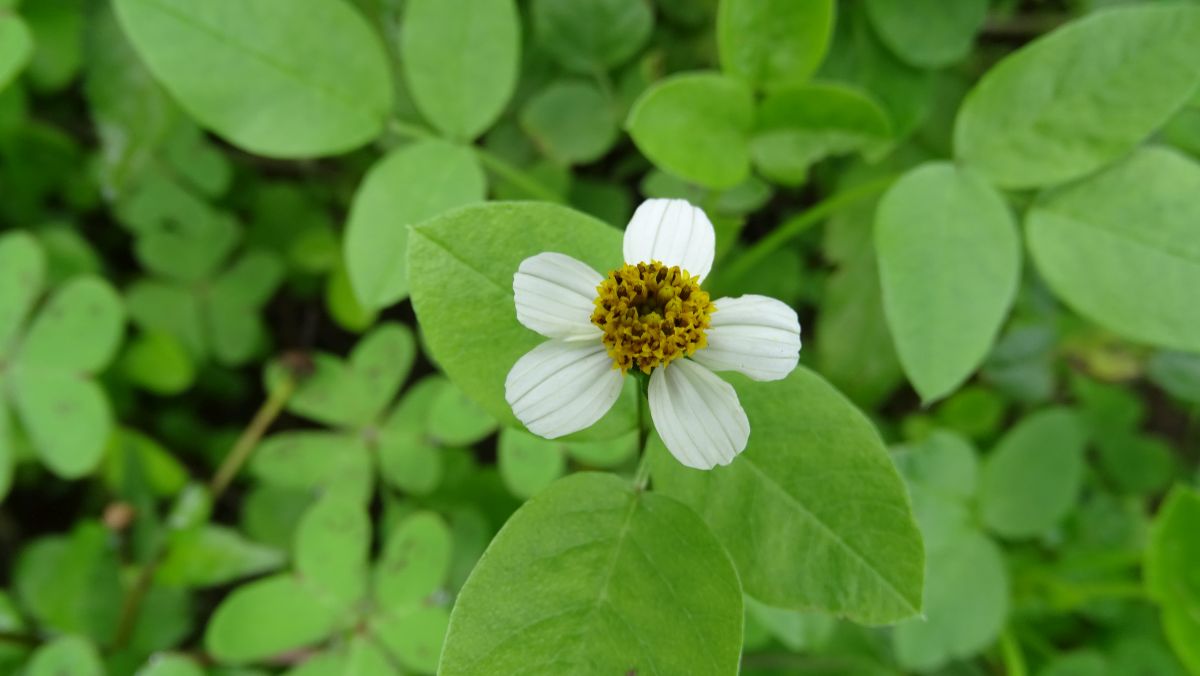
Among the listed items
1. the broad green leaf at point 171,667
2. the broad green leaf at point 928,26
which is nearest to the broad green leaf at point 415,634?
the broad green leaf at point 171,667

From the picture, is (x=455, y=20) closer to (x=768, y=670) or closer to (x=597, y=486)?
(x=597, y=486)

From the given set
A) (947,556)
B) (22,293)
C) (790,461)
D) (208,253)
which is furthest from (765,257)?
(22,293)

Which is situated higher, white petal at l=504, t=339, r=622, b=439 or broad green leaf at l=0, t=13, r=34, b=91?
broad green leaf at l=0, t=13, r=34, b=91

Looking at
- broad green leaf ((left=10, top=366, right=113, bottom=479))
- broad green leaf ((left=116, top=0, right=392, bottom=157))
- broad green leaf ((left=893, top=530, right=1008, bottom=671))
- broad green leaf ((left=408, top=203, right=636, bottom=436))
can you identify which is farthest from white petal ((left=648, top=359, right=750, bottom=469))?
broad green leaf ((left=10, top=366, right=113, bottom=479))

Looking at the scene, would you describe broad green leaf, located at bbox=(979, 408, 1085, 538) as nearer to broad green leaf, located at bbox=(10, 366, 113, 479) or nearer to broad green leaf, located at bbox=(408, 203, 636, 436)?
broad green leaf, located at bbox=(408, 203, 636, 436)

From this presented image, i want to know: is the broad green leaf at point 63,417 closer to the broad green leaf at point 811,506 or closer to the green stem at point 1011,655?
the broad green leaf at point 811,506

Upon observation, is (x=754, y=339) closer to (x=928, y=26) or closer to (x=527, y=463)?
(x=527, y=463)
